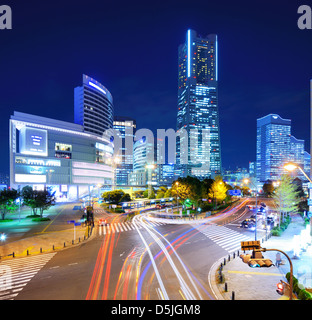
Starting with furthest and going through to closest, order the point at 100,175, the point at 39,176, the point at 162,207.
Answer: the point at 100,175 < the point at 39,176 < the point at 162,207

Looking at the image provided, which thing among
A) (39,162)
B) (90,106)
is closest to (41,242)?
(39,162)

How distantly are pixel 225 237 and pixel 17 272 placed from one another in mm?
25598

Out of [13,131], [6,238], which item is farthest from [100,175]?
[6,238]

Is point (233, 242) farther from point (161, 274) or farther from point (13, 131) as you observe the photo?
point (13, 131)

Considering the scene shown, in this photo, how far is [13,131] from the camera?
80.4 m

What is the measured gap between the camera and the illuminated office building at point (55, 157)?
269 ft

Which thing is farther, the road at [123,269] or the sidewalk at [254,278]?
the road at [123,269]

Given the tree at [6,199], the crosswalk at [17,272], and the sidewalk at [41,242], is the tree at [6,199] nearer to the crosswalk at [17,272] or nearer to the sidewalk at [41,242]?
the sidewalk at [41,242]

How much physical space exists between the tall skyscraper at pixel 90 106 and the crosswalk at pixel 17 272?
103651mm

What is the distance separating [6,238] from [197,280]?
28.3 meters

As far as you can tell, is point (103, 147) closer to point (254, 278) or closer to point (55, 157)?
point (55, 157)

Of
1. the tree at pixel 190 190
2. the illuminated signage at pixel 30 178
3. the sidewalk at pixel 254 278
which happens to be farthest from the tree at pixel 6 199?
the sidewalk at pixel 254 278

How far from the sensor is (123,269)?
18734 mm

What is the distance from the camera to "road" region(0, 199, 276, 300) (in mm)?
14523
